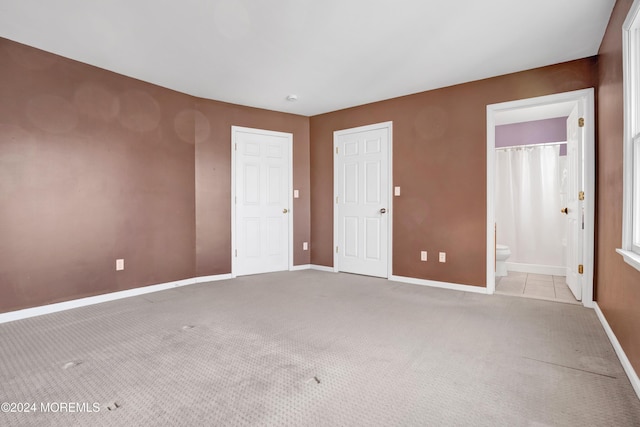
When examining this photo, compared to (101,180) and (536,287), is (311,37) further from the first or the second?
(536,287)

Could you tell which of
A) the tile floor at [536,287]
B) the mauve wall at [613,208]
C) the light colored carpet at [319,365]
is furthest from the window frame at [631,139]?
the tile floor at [536,287]

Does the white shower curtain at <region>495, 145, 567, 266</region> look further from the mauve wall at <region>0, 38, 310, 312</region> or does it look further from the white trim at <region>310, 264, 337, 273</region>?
the mauve wall at <region>0, 38, 310, 312</region>

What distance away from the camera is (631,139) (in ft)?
6.40

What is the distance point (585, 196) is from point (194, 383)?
12.2 feet

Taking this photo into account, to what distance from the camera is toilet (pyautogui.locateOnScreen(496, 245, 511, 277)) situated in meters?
4.70

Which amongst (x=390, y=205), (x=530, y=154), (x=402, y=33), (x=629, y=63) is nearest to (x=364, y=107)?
(x=390, y=205)

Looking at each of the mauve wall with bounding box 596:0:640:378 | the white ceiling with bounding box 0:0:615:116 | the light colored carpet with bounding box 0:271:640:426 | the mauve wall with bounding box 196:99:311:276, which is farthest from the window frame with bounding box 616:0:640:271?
the mauve wall with bounding box 196:99:311:276

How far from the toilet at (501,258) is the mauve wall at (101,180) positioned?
153 inches

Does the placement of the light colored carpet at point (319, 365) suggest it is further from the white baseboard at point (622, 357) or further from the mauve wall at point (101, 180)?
the mauve wall at point (101, 180)

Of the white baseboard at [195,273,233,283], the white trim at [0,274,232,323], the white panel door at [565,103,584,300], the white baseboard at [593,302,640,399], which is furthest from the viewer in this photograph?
the white baseboard at [195,273,233,283]

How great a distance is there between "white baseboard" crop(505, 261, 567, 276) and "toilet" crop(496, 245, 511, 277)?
539 millimetres

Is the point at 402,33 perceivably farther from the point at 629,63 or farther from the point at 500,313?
the point at 500,313

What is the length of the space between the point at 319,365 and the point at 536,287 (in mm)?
3422

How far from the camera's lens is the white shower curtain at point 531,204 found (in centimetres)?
498
